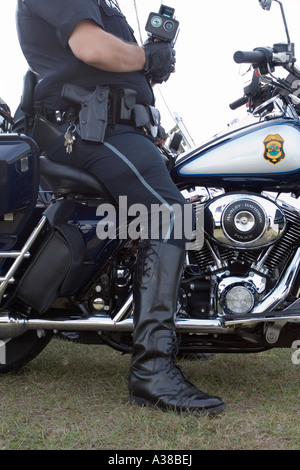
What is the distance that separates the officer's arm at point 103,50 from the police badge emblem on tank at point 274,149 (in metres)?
0.68

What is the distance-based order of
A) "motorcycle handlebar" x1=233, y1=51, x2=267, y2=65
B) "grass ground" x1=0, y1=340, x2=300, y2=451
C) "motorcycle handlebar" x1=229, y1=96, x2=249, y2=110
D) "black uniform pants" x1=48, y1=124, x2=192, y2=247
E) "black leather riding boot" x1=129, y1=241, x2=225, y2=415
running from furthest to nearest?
"motorcycle handlebar" x1=229, y1=96, x2=249, y2=110
"motorcycle handlebar" x1=233, y1=51, x2=267, y2=65
"black uniform pants" x1=48, y1=124, x2=192, y2=247
"black leather riding boot" x1=129, y1=241, x2=225, y2=415
"grass ground" x1=0, y1=340, x2=300, y2=451

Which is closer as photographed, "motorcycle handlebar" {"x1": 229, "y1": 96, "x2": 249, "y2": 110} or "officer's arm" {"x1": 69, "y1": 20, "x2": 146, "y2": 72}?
"officer's arm" {"x1": 69, "y1": 20, "x2": 146, "y2": 72}

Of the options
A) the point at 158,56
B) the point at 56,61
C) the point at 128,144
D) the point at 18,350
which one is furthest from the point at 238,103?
the point at 18,350

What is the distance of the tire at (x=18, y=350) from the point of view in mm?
2826

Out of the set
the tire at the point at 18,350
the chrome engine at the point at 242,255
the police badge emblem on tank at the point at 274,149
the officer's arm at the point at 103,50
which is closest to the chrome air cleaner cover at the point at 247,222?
the chrome engine at the point at 242,255

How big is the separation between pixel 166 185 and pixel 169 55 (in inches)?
22.4

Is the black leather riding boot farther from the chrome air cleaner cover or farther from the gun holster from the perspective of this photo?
the gun holster

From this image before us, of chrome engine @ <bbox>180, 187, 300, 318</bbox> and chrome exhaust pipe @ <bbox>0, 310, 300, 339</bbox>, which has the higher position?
chrome engine @ <bbox>180, 187, 300, 318</bbox>

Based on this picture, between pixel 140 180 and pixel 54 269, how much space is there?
0.56m

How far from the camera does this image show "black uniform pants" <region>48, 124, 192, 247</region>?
241 centimetres

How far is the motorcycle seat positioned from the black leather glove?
553 mm

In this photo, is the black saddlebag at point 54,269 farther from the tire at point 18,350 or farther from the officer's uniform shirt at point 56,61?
the officer's uniform shirt at point 56,61

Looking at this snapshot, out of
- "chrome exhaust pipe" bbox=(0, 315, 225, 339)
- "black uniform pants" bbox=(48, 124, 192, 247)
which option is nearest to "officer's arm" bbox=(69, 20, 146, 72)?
"black uniform pants" bbox=(48, 124, 192, 247)
